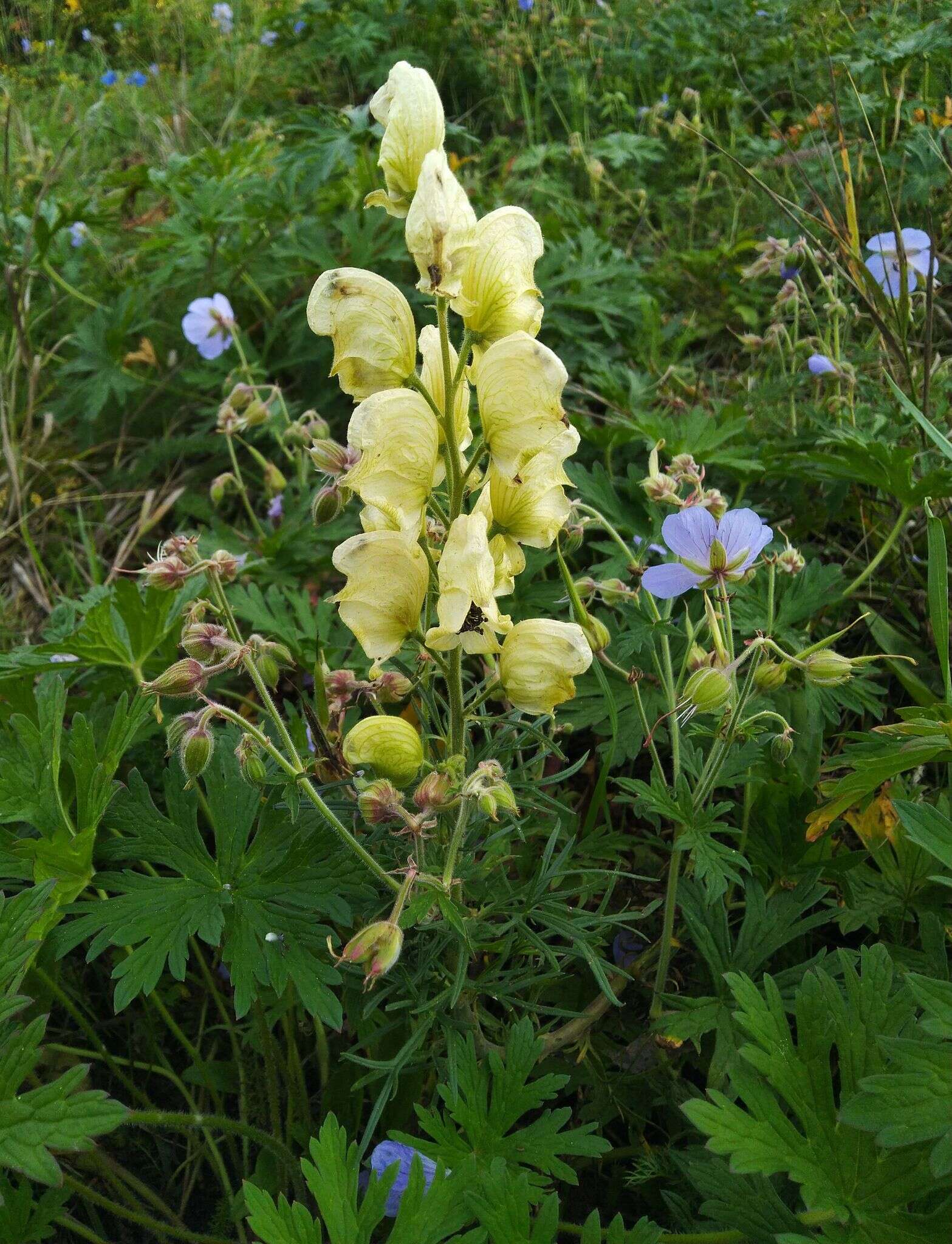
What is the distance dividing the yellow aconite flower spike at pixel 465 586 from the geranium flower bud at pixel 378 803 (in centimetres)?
18

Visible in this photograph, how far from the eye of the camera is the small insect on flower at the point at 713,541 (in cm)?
133

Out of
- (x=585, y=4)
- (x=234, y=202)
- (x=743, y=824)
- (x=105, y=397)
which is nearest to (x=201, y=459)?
(x=105, y=397)

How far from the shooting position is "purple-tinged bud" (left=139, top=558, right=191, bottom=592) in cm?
128

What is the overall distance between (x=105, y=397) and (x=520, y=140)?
248 cm

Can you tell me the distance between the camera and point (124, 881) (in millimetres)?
1348

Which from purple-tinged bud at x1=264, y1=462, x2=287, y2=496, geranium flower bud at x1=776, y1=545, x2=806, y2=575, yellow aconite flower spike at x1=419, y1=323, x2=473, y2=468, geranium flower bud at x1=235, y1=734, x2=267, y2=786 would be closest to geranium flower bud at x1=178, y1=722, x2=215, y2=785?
geranium flower bud at x1=235, y1=734, x2=267, y2=786

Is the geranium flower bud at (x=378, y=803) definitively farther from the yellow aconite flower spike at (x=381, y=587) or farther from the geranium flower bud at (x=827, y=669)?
the geranium flower bud at (x=827, y=669)

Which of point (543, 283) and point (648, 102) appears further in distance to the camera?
point (648, 102)

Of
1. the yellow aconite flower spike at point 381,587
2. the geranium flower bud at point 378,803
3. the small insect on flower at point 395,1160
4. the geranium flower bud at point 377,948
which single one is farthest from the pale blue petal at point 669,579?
the small insect on flower at point 395,1160

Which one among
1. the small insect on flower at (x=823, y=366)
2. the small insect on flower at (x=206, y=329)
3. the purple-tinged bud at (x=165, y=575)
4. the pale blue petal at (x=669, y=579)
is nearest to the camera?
the purple-tinged bud at (x=165, y=575)

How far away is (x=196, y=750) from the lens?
1.19 metres

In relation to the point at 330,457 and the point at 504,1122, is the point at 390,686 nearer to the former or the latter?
the point at 330,457

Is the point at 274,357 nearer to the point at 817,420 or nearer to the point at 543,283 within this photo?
the point at 543,283

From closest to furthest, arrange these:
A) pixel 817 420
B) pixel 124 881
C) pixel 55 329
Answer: pixel 124 881 → pixel 817 420 → pixel 55 329
